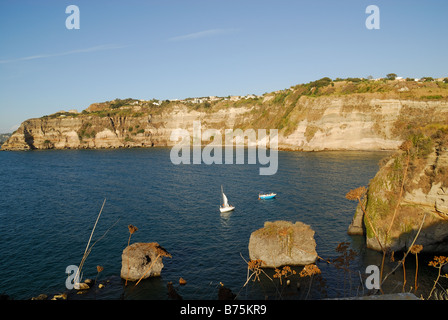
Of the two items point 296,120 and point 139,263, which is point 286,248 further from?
point 296,120

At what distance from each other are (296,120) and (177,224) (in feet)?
344

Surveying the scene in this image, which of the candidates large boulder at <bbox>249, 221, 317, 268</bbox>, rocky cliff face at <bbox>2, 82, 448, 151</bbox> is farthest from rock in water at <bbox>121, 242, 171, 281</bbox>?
rocky cliff face at <bbox>2, 82, 448, 151</bbox>

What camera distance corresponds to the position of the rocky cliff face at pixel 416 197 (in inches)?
1184

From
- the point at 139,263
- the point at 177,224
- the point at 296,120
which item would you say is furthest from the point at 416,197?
the point at 296,120

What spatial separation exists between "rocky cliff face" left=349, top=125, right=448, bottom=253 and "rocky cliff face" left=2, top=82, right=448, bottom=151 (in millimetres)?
87622

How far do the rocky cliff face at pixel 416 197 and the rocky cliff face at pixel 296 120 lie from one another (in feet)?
287

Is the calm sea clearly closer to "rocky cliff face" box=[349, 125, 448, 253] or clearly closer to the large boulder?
the large boulder

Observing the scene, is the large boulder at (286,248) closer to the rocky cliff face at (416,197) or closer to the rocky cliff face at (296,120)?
the rocky cliff face at (416,197)

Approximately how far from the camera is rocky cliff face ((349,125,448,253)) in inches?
1184

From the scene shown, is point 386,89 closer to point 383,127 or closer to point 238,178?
point 383,127

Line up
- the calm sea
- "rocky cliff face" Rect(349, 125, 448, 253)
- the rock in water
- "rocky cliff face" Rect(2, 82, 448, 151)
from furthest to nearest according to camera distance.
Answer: "rocky cliff face" Rect(2, 82, 448, 151) → "rocky cliff face" Rect(349, 125, 448, 253) → the rock in water → the calm sea

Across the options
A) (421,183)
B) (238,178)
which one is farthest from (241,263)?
(238,178)

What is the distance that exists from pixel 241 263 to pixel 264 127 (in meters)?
135
